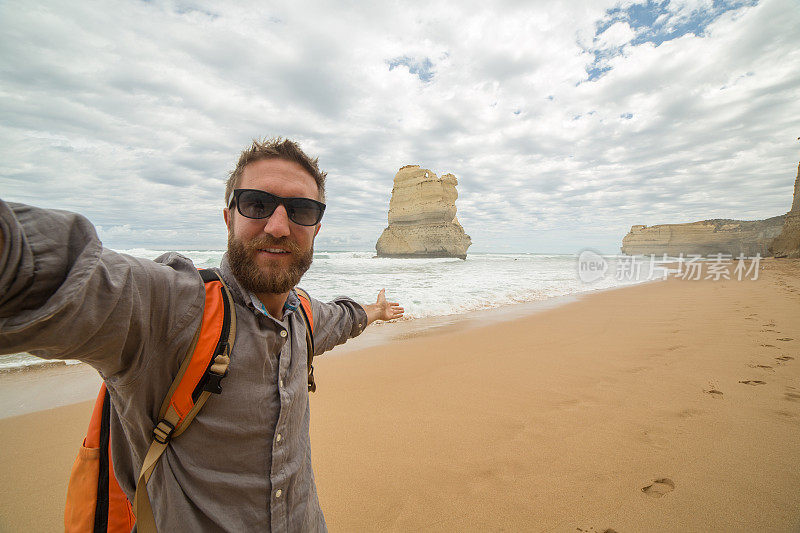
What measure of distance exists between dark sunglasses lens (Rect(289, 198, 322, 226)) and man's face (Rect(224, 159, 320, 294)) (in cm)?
3

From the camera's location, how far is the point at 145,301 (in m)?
0.84

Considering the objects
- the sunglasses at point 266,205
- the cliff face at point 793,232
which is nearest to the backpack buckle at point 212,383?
the sunglasses at point 266,205

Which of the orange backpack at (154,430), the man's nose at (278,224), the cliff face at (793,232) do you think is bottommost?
the orange backpack at (154,430)

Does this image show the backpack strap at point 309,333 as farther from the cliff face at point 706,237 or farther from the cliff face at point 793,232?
the cliff face at point 706,237

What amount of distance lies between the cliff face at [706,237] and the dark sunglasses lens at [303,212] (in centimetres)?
6888

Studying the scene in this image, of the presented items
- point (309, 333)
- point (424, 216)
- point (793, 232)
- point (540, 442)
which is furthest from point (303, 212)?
point (424, 216)

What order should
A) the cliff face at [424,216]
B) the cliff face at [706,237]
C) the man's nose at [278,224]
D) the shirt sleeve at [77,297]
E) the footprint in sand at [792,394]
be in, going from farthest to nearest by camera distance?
1. the cliff face at [706,237]
2. the cliff face at [424,216]
3. the footprint in sand at [792,394]
4. the man's nose at [278,224]
5. the shirt sleeve at [77,297]

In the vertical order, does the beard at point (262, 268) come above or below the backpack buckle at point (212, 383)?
above

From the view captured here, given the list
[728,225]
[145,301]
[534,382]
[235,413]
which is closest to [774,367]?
[534,382]

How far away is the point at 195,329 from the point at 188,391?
7.3 inches

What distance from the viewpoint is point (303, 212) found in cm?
141

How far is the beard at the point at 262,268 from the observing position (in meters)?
1.16

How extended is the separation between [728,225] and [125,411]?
3486 inches

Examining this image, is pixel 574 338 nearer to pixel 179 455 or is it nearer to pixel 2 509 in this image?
pixel 179 455
